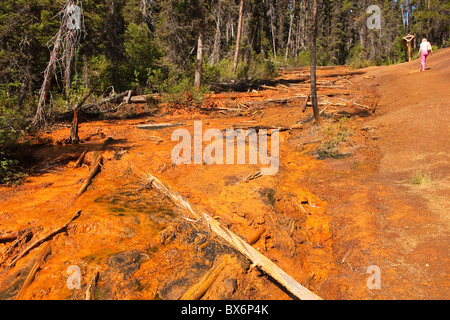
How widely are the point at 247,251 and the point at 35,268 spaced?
2.74 meters

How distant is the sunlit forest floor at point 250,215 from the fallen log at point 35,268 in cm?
4

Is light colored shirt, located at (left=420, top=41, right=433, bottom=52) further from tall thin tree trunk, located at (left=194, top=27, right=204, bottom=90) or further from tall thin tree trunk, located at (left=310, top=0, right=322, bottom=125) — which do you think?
tall thin tree trunk, located at (left=194, top=27, right=204, bottom=90)

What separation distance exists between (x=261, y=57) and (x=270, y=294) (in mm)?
25567

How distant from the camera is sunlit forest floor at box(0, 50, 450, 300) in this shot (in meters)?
3.48

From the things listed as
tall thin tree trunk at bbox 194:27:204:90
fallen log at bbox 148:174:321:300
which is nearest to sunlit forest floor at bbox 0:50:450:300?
fallen log at bbox 148:174:321:300

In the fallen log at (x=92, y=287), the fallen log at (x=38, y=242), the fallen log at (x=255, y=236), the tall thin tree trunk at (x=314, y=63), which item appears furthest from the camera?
the tall thin tree trunk at (x=314, y=63)

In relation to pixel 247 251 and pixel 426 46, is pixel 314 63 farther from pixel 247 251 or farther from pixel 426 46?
pixel 247 251

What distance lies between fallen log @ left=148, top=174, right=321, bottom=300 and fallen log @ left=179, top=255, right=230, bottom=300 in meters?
0.34

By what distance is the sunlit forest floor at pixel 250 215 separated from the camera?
11.4 feet

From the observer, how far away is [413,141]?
7.80m

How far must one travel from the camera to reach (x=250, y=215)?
5.28 m

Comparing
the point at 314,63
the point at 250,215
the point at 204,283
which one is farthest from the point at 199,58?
the point at 204,283

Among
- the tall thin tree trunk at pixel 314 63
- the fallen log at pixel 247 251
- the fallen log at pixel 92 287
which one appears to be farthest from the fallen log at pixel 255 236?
the tall thin tree trunk at pixel 314 63

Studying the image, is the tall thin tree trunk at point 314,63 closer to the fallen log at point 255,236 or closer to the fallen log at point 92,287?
the fallen log at point 255,236
